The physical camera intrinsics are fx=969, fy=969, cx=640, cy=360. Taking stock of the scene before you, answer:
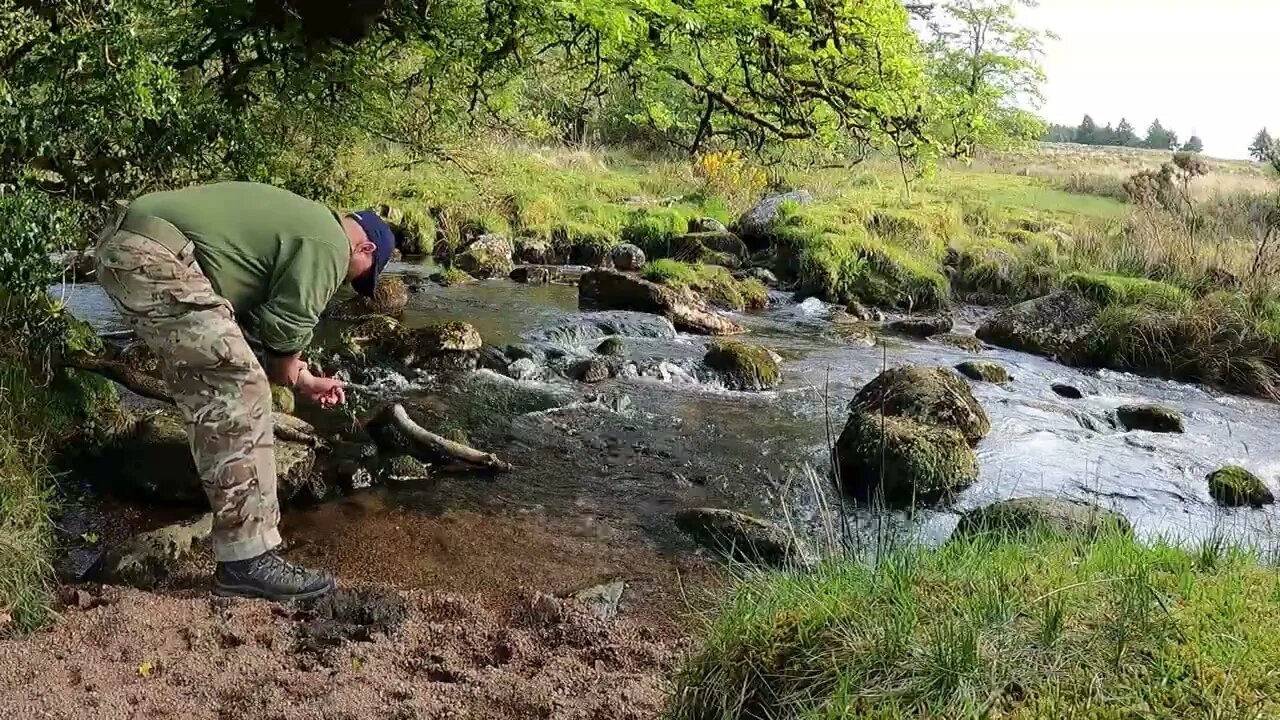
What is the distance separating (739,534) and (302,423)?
3.46 metres

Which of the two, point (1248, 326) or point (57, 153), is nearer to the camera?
point (57, 153)

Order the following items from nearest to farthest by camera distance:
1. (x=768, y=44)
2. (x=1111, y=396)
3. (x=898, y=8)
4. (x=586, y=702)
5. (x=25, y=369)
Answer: (x=586, y=702)
(x=25, y=369)
(x=898, y=8)
(x=768, y=44)
(x=1111, y=396)

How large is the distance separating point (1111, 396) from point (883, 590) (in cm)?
903

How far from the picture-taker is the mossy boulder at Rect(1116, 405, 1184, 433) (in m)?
9.45

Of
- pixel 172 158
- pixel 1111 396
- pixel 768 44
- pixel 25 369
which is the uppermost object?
pixel 768 44

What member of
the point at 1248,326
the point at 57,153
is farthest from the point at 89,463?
the point at 1248,326

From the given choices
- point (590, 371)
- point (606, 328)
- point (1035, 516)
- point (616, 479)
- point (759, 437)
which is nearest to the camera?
point (1035, 516)

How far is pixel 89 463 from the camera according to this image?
6.23m

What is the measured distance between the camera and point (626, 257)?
1778 centimetres

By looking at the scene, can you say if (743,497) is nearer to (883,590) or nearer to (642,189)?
(883,590)

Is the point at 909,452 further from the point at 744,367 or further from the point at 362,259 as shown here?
the point at 362,259

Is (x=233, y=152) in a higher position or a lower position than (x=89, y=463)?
higher

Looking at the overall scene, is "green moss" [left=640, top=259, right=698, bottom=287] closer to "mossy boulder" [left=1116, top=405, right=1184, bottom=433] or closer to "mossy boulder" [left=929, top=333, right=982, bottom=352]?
"mossy boulder" [left=929, top=333, right=982, bottom=352]

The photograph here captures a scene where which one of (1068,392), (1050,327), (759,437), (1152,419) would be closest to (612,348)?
(759,437)
